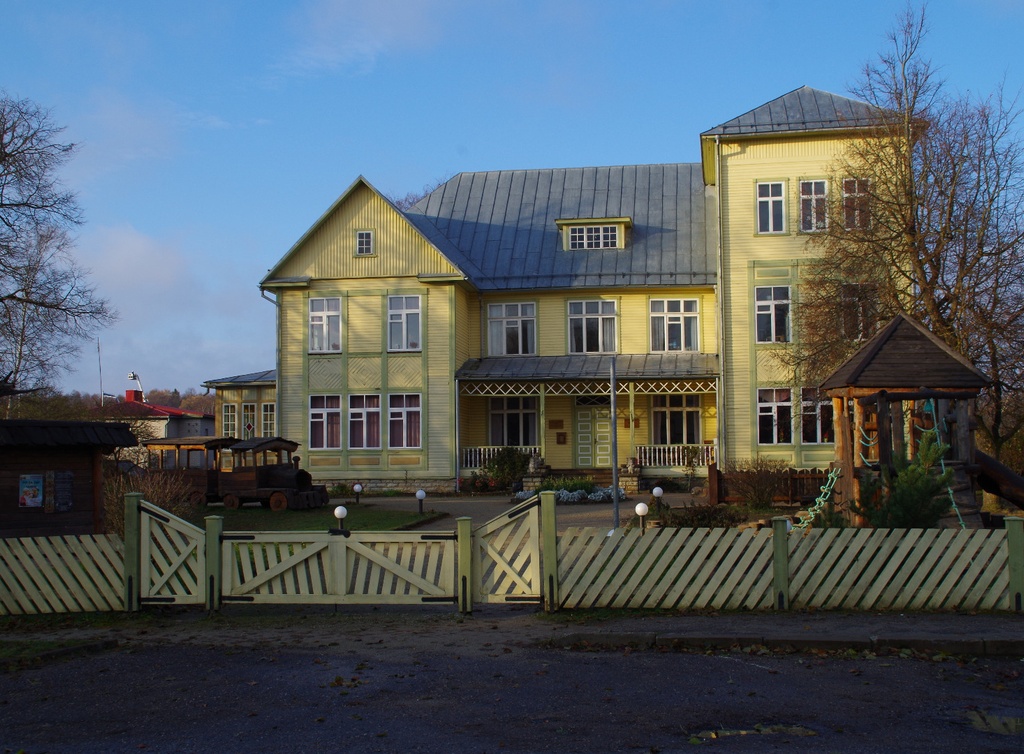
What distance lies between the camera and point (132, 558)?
1088 centimetres

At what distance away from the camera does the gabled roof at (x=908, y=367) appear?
48.0ft

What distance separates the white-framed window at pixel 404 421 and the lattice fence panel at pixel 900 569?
72.6 ft

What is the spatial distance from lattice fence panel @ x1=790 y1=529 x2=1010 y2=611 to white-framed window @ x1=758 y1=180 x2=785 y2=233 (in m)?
20.6

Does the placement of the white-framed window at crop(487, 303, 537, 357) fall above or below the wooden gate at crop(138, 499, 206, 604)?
above

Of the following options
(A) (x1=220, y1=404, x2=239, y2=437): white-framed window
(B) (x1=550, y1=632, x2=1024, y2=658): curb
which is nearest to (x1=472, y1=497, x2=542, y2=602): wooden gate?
(B) (x1=550, y1=632, x2=1024, y2=658): curb

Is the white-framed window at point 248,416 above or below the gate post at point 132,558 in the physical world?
above

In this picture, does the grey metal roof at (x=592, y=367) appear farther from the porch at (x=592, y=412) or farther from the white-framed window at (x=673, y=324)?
the white-framed window at (x=673, y=324)

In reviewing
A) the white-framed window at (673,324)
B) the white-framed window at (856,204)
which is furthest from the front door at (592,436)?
the white-framed window at (856,204)

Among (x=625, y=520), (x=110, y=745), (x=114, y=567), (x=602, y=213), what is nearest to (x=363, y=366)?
(x=602, y=213)

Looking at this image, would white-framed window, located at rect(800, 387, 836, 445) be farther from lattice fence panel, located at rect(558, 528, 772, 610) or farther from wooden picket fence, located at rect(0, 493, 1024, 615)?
lattice fence panel, located at rect(558, 528, 772, 610)

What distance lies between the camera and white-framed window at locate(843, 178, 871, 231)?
2435 centimetres

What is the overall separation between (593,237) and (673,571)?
2459 cm

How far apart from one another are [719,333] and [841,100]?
314 inches

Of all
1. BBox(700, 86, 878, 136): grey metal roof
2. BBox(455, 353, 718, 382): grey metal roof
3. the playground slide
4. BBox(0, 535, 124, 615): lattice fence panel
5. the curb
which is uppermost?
BBox(700, 86, 878, 136): grey metal roof
